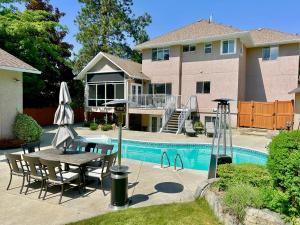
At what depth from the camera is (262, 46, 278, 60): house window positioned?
2158 centimetres

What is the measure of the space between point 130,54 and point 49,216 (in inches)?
1394

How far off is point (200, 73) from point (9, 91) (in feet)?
52.3

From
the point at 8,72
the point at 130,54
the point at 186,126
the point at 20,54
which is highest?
the point at 130,54

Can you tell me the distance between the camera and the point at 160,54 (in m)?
24.1

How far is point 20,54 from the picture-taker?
21.3 metres

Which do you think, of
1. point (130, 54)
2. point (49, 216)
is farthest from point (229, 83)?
point (130, 54)

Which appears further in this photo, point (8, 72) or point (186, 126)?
point (186, 126)

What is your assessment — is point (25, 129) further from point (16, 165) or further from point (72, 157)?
point (72, 157)

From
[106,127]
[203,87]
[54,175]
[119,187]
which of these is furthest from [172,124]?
[119,187]

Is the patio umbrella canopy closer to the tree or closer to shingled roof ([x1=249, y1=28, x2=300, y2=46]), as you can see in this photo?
the tree

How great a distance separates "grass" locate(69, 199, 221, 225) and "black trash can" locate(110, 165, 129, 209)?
257 mm

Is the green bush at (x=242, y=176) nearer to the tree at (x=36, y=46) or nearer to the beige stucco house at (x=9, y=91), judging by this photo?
the beige stucco house at (x=9, y=91)

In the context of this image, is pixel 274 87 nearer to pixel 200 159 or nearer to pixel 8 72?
pixel 200 159

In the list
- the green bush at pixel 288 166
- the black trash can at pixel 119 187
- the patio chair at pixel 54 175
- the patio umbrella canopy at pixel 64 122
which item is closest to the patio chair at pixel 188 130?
the patio umbrella canopy at pixel 64 122
